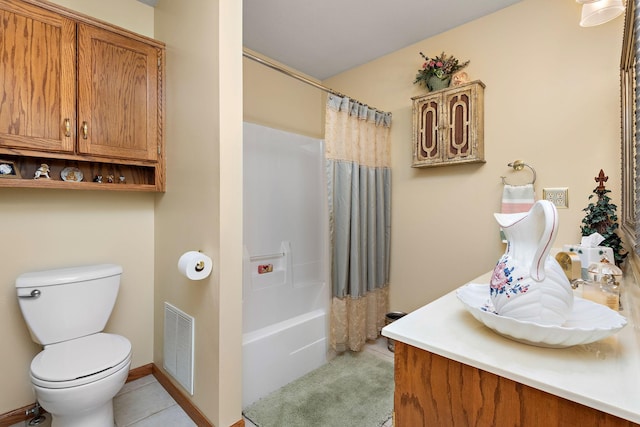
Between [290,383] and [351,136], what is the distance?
1.79 metres

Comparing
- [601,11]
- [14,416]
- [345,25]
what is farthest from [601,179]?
[14,416]

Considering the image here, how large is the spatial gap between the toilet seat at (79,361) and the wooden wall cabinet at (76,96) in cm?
83

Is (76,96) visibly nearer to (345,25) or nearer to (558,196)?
(345,25)

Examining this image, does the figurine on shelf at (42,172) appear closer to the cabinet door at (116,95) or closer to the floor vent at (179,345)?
the cabinet door at (116,95)

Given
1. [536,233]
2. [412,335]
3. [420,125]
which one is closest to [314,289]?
[420,125]

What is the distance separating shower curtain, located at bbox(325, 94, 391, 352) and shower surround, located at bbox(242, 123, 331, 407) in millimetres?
140

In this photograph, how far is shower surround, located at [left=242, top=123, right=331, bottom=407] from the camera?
1919mm

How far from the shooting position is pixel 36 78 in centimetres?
148

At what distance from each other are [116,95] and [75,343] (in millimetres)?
1383

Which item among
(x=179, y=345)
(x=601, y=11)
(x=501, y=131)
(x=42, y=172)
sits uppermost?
(x=601, y=11)

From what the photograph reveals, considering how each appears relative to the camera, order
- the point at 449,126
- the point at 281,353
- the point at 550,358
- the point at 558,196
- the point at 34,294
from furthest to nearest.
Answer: the point at 449,126 → the point at 281,353 → the point at 558,196 → the point at 34,294 → the point at 550,358

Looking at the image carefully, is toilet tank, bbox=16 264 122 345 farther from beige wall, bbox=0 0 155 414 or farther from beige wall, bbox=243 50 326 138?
beige wall, bbox=243 50 326 138

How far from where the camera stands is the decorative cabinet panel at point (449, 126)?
2.04 m

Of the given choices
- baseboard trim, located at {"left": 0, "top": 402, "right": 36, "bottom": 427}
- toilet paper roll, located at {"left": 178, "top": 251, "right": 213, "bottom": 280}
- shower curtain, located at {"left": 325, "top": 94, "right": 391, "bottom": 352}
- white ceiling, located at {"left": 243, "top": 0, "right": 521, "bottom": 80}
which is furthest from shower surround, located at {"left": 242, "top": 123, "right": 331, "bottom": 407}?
baseboard trim, located at {"left": 0, "top": 402, "right": 36, "bottom": 427}
